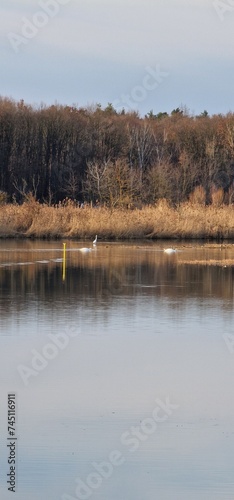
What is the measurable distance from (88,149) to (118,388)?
5246 cm

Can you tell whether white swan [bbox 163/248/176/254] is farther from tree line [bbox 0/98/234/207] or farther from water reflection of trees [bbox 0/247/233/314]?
tree line [bbox 0/98/234/207]

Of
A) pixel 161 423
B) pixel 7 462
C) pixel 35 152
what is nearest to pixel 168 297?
pixel 161 423

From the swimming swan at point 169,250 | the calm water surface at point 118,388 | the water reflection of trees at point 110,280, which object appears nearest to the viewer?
the calm water surface at point 118,388

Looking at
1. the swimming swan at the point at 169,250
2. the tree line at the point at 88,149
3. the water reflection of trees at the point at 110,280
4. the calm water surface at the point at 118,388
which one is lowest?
the calm water surface at the point at 118,388

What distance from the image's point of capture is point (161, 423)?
28.1 ft

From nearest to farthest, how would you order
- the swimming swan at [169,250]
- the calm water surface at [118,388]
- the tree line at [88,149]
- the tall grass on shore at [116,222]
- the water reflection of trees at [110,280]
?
the calm water surface at [118,388]
the water reflection of trees at [110,280]
the swimming swan at [169,250]
the tall grass on shore at [116,222]
the tree line at [88,149]

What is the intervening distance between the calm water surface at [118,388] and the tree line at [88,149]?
40066mm

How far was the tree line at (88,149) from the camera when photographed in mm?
58812

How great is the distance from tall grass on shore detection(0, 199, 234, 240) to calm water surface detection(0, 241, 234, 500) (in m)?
16.8

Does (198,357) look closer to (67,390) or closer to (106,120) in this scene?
(67,390)

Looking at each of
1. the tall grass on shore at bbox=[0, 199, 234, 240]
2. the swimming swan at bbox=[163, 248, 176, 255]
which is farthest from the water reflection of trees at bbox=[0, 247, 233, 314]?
the tall grass on shore at bbox=[0, 199, 234, 240]

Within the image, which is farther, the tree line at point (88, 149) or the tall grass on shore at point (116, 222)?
the tree line at point (88, 149)

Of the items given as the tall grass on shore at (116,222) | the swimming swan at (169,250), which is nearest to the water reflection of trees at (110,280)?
the swimming swan at (169,250)

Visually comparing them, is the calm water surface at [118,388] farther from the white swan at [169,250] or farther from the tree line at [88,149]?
the tree line at [88,149]
